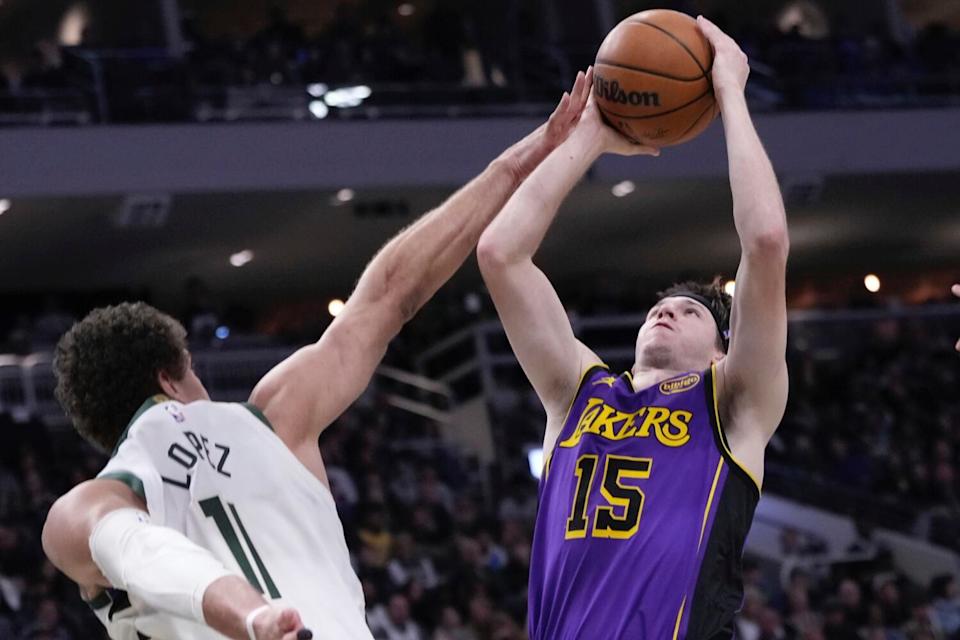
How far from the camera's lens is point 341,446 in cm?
1511

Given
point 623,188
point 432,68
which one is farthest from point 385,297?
point 623,188

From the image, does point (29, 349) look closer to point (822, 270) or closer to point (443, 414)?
point (443, 414)

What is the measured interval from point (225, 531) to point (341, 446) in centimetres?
1174

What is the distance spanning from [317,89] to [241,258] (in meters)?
3.97

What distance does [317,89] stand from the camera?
17.6m

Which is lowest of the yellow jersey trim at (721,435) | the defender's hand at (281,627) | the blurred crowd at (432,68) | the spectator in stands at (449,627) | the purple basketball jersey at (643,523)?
the spectator in stands at (449,627)

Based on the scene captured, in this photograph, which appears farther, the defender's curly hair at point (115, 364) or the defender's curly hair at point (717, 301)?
the defender's curly hair at point (717, 301)

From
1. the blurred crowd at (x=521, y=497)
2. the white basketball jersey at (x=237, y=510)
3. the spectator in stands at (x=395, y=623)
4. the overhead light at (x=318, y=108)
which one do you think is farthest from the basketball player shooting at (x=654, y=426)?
the overhead light at (x=318, y=108)

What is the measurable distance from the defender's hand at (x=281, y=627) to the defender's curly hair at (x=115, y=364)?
1075 millimetres

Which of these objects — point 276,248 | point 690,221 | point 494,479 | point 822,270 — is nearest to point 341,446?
point 494,479

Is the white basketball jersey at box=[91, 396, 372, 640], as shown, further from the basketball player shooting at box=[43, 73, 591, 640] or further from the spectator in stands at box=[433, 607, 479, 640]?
the spectator in stands at box=[433, 607, 479, 640]

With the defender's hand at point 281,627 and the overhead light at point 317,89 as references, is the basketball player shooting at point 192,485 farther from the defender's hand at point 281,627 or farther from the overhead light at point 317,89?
the overhead light at point 317,89

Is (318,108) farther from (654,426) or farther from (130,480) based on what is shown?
(130,480)

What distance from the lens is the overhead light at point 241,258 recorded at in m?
20.8
